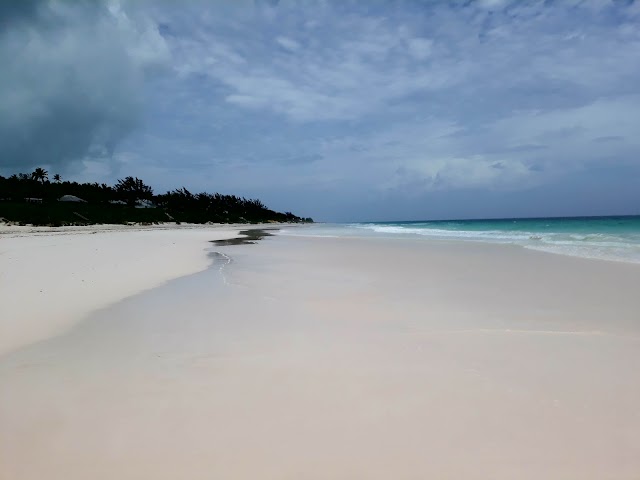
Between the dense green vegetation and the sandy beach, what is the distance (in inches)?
1602

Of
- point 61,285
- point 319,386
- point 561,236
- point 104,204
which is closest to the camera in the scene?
point 319,386

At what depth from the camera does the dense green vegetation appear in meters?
43.3

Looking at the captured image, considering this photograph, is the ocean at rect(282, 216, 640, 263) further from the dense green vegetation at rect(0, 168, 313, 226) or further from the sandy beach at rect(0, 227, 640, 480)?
the dense green vegetation at rect(0, 168, 313, 226)

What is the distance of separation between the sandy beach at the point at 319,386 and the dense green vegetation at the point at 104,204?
134 feet

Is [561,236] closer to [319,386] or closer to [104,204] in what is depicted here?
[319,386]

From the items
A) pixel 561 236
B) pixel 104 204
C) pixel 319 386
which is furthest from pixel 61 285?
pixel 104 204

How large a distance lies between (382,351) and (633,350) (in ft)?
8.68

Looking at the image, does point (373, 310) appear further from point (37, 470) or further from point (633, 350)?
point (37, 470)

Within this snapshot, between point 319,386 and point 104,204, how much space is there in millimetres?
76232

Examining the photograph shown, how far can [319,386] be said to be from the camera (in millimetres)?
3320

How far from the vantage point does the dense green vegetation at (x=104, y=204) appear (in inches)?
1705

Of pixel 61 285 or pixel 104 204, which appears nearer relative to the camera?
pixel 61 285

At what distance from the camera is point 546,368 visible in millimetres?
3637

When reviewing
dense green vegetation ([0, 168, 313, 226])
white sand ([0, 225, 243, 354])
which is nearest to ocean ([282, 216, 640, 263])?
white sand ([0, 225, 243, 354])
